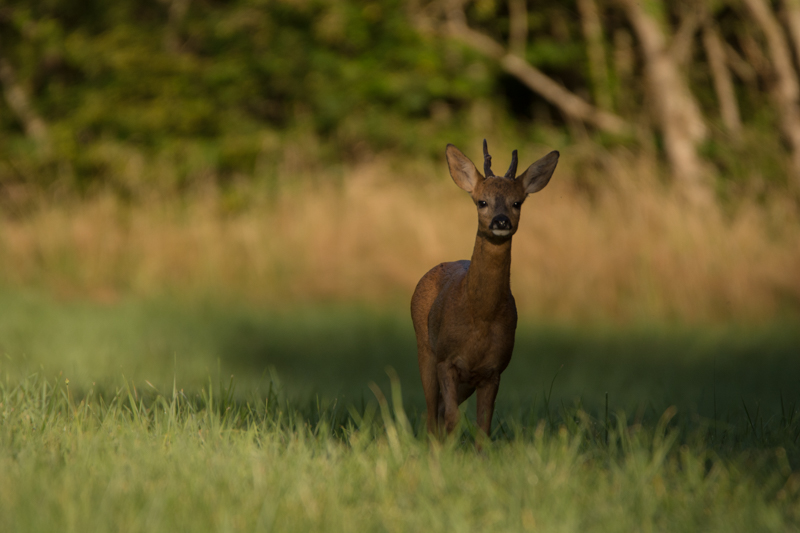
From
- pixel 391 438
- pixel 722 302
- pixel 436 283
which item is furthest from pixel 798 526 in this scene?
pixel 722 302

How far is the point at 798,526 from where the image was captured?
3.13 metres

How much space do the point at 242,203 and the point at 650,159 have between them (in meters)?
6.68

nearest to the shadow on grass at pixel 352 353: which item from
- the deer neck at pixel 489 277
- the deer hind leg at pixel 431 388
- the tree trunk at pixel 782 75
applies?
the deer hind leg at pixel 431 388

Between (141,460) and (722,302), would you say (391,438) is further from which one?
(722,302)

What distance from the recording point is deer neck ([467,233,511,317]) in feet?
12.0

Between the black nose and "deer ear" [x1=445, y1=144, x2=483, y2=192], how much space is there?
287mm

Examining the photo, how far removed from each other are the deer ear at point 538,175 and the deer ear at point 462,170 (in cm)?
18

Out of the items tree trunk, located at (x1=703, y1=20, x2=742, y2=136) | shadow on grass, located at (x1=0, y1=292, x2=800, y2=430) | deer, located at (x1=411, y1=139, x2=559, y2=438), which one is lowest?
shadow on grass, located at (x1=0, y1=292, x2=800, y2=430)

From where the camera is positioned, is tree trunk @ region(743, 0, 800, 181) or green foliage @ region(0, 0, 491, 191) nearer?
tree trunk @ region(743, 0, 800, 181)

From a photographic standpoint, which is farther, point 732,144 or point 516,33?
point 516,33

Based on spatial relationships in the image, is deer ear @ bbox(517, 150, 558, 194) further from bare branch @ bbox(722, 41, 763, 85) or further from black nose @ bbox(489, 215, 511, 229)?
bare branch @ bbox(722, 41, 763, 85)

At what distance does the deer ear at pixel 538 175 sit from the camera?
3.72 meters

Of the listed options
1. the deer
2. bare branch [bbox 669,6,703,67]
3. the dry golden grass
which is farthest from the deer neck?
bare branch [bbox 669,6,703,67]

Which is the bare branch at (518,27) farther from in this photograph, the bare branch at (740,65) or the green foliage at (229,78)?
the bare branch at (740,65)
